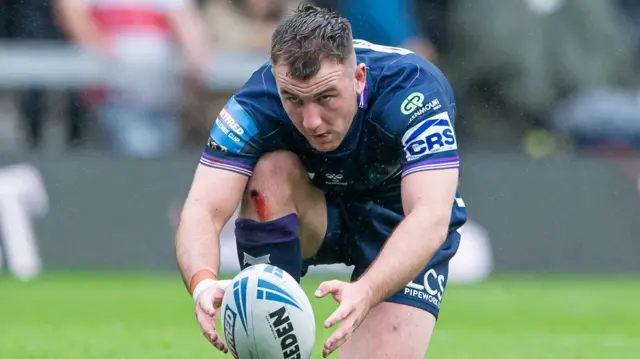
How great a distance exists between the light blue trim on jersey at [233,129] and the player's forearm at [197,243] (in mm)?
345

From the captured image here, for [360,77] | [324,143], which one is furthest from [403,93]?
[324,143]

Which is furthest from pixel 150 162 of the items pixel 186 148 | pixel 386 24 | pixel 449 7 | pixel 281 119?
pixel 281 119

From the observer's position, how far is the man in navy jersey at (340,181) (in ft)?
17.6

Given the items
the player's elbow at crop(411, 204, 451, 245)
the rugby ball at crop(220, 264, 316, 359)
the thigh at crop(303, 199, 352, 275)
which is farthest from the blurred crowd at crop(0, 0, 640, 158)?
the rugby ball at crop(220, 264, 316, 359)

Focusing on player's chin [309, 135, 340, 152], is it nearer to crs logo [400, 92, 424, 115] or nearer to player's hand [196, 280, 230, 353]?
crs logo [400, 92, 424, 115]

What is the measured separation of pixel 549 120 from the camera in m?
14.4

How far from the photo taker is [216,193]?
5.73 meters

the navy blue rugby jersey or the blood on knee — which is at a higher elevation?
the navy blue rugby jersey

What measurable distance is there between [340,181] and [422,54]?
7289mm

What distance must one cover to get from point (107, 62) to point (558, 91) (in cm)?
489

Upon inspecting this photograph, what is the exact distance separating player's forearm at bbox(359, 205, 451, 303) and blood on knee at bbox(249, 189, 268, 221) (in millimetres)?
739

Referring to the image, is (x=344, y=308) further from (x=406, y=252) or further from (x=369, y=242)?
(x=369, y=242)

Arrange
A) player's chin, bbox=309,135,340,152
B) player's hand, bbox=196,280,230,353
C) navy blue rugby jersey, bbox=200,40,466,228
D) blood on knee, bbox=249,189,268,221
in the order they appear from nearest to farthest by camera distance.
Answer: player's hand, bbox=196,280,230,353 < player's chin, bbox=309,135,340,152 < navy blue rugby jersey, bbox=200,40,466,228 < blood on knee, bbox=249,189,268,221

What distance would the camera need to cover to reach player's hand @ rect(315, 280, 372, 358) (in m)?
4.86
